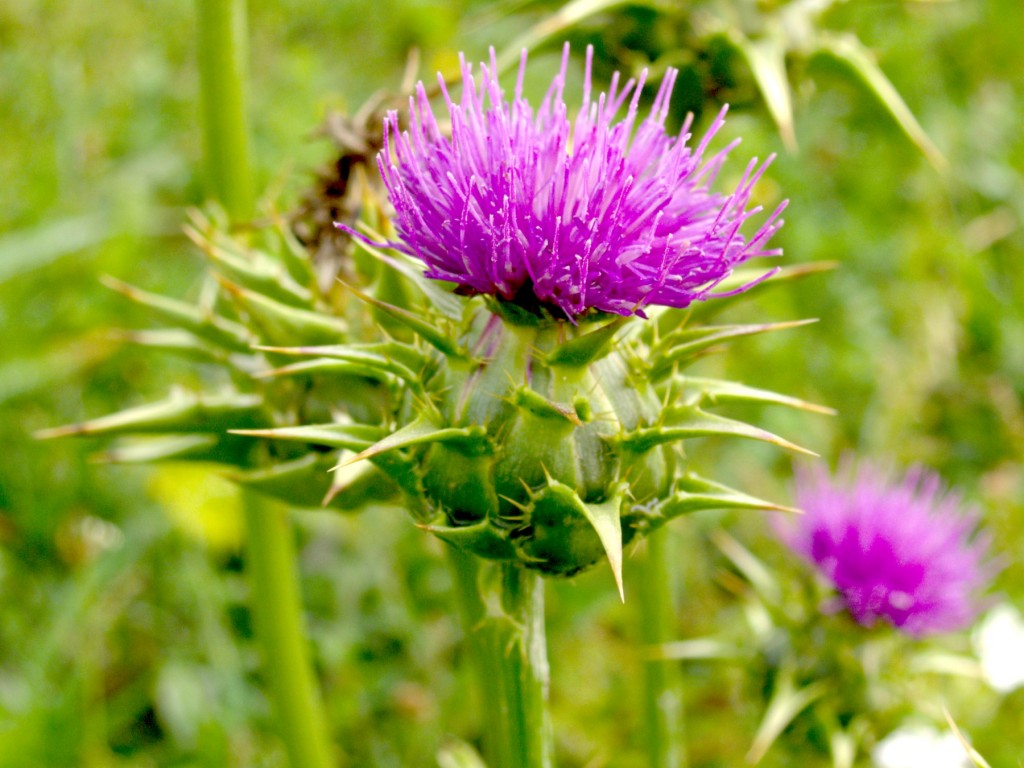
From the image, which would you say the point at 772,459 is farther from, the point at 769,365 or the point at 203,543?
the point at 203,543

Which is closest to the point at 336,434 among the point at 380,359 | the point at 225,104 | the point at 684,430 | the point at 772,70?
the point at 380,359

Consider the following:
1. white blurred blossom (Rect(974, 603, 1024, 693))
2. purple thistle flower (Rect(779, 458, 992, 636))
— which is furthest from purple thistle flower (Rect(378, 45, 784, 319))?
white blurred blossom (Rect(974, 603, 1024, 693))

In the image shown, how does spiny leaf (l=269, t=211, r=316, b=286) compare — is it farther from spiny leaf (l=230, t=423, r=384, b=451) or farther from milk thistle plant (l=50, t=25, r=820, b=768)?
spiny leaf (l=230, t=423, r=384, b=451)

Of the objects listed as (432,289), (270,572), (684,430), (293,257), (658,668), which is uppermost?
(293,257)

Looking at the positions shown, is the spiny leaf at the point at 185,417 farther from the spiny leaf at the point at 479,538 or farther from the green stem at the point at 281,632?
the spiny leaf at the point at 479,538

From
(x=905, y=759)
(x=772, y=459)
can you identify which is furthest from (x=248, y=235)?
(x=772, y=459)

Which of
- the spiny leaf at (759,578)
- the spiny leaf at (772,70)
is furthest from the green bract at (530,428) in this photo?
the spiny leaf at (759,578)

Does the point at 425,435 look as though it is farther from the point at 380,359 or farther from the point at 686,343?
the point at 686,343
